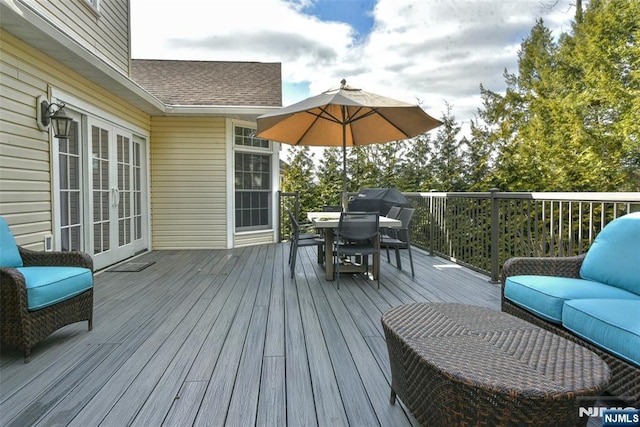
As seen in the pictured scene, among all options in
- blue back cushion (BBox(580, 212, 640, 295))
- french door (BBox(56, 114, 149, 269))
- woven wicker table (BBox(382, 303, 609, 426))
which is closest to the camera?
woven wicker table (BBox(382, 303, 609, 426))

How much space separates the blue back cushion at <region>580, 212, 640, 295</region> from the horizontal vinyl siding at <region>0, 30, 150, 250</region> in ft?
15.2

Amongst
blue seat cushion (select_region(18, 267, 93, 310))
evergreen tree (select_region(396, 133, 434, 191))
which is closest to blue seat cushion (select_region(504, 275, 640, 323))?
blue seat cushion (select_region(18, 267, 93, 310))

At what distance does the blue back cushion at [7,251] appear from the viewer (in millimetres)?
2574

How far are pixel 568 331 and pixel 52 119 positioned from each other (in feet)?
15.8

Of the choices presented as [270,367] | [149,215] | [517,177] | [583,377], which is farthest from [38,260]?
[517,177]

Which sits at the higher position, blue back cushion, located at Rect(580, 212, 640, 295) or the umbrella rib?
the umbrella rib

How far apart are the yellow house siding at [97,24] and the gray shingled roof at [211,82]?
1299mm

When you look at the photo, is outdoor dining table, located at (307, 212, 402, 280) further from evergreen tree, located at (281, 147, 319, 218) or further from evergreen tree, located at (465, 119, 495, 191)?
evergreen tree, located at (465, 119, 495, 191)

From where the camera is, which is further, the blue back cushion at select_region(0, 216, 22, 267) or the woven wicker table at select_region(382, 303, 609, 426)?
the blue back cushion at select_region(0, 216, 22, 267)

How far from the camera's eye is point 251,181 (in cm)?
762

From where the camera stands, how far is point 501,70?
1416cm

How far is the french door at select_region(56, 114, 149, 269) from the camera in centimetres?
428

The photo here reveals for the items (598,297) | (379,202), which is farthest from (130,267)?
(598,297)

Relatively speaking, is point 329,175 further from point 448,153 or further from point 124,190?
point 124,190
